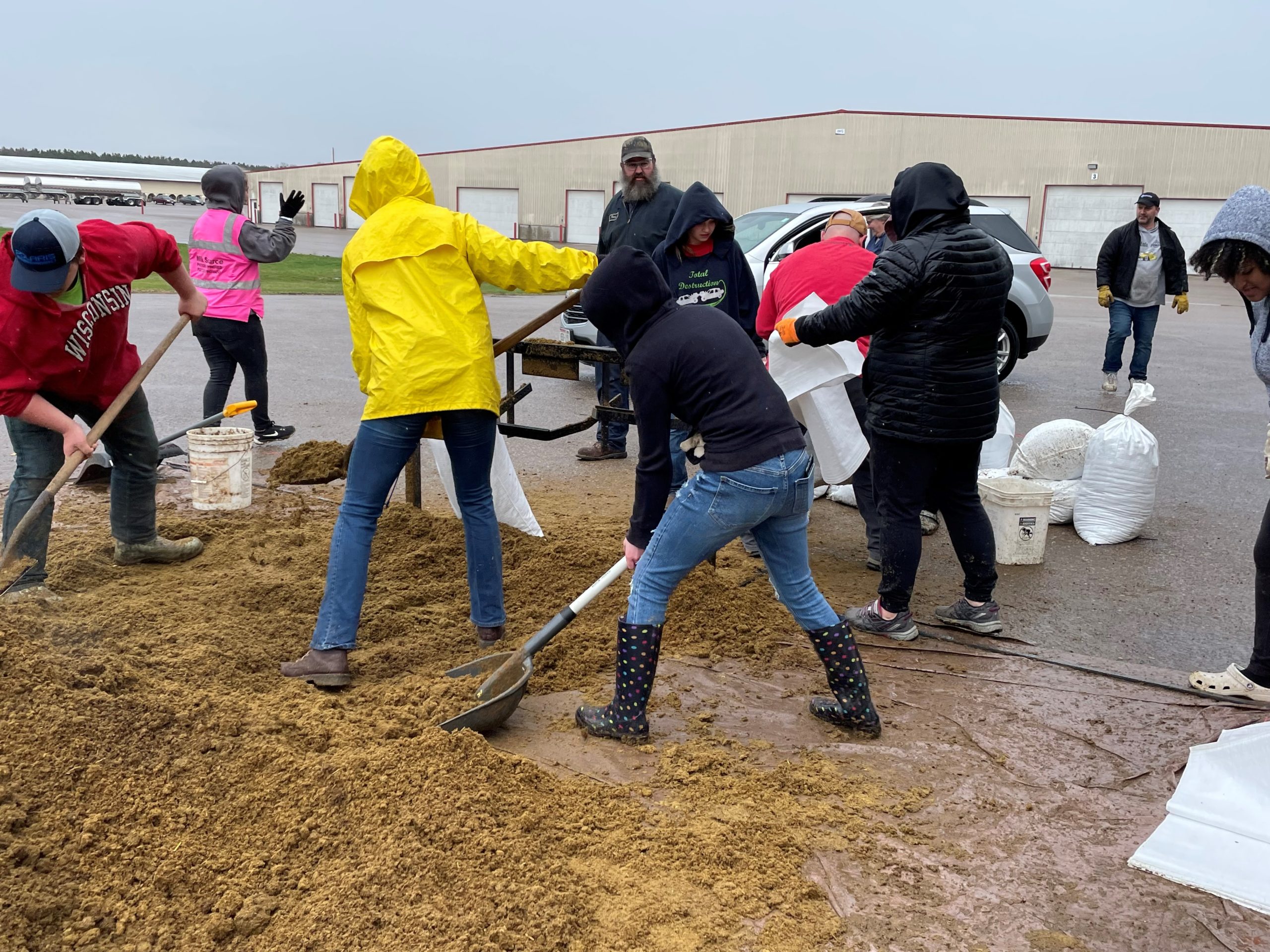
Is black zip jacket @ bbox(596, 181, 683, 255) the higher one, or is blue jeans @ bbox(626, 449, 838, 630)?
black zip jacket @ bbox(596, 181, 683, 255)

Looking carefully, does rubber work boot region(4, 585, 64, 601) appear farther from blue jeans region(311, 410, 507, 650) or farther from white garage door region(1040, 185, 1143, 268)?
white garage door region(1040, 185, 1143, 268)

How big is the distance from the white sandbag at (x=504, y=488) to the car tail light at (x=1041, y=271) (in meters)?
7.72

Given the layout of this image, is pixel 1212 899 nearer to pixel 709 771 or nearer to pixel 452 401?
pixel 709 771

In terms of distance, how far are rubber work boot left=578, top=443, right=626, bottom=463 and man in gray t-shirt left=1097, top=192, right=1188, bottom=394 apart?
5287mm

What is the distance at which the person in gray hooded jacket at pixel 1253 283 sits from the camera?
3248 mm

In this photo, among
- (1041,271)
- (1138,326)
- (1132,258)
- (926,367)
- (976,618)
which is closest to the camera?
(926,367)

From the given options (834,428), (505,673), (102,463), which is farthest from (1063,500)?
(102,463)

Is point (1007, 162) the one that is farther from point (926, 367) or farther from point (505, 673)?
point (505, 673)

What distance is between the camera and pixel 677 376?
3.13 meters

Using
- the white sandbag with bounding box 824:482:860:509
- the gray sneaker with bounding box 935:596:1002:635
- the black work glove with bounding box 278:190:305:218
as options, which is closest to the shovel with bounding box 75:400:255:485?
the black work glove with bounding box 278:190:305:218

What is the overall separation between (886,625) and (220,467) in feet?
12.6

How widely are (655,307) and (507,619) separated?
1.78m

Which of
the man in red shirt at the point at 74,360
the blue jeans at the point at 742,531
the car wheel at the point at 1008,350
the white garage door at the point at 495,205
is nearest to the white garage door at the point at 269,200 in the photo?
Result: the white garage door at the point at 495,205

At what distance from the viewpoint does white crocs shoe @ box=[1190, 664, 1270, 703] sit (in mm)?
3818
